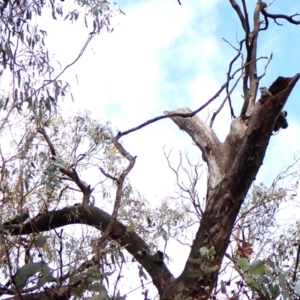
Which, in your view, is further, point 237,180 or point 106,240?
point 237,180

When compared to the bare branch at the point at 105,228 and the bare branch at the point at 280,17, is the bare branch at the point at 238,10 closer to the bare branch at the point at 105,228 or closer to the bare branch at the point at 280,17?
the bare branch at the point at 280,17

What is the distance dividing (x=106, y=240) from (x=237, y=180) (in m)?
0.62

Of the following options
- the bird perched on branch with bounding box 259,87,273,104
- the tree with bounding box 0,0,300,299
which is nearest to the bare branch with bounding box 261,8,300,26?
the tree with bounding box 0,0,300,299

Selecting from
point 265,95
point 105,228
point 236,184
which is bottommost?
point 236,184

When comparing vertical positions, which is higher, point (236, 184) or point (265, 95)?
point (265, 95)

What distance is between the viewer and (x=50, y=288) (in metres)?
1.63

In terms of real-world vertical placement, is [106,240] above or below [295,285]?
above

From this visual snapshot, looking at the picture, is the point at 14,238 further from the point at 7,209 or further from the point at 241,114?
the point at 241,114

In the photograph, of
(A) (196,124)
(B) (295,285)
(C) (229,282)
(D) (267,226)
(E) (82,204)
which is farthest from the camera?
(D) (267,226)

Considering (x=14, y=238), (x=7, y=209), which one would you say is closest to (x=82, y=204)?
(x=7, y=209)

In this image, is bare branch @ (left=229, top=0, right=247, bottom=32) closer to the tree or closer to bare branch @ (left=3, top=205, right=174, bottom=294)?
the tree

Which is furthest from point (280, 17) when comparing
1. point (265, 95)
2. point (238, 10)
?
point (265, 95)

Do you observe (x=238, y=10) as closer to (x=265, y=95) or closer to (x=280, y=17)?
(x=280, y=17)

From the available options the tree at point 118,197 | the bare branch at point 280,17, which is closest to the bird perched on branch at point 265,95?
the tree at point 118,197
